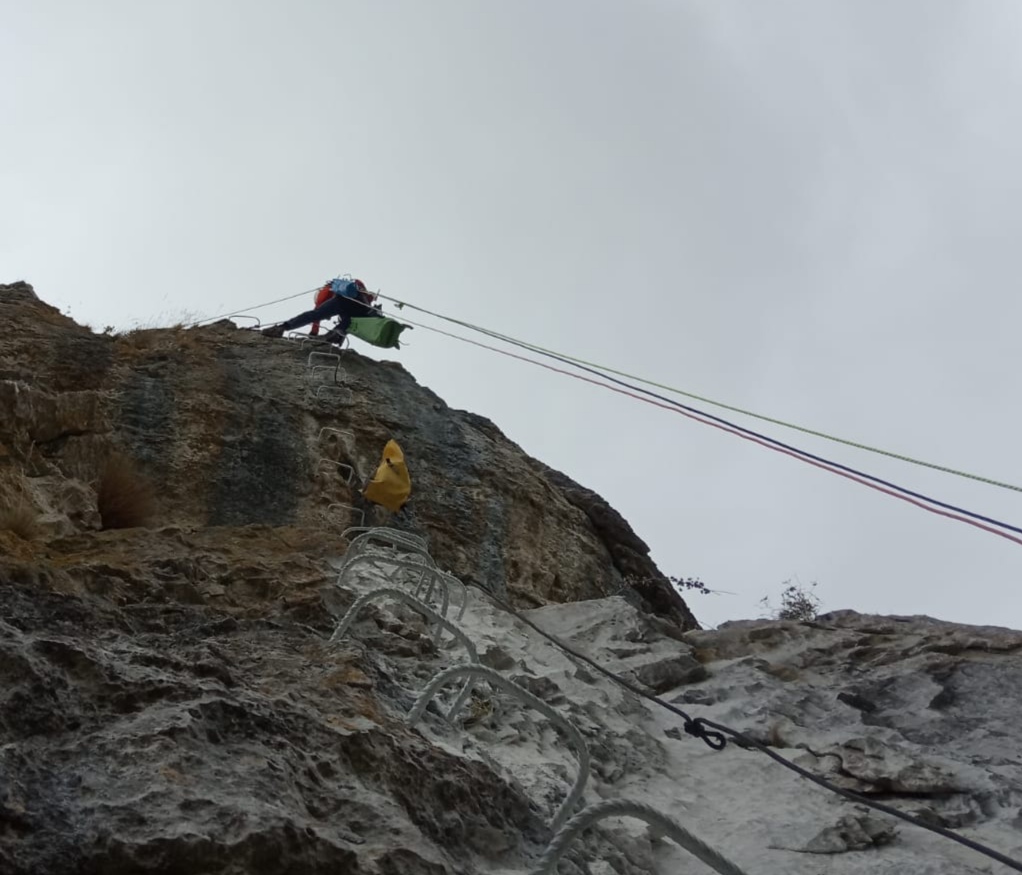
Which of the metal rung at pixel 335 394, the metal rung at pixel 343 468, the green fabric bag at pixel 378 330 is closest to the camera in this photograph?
the metal rung at pixel 343 468

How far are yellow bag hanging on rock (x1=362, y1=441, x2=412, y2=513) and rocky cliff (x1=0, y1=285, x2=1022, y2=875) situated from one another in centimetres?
27

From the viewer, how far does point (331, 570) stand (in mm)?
5527

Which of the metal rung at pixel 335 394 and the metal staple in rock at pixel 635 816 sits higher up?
the metal rung at pixel 335 394

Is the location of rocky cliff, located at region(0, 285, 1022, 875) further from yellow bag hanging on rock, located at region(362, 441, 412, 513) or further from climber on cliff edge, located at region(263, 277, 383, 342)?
climber on cliff edge, located at region(263, 277, 383, 342)

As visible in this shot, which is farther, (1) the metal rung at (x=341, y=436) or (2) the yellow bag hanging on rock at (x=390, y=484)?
(1) the metal rung at (x=341, y=436)

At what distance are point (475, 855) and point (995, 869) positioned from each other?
188cm

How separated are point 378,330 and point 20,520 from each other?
6455 mm

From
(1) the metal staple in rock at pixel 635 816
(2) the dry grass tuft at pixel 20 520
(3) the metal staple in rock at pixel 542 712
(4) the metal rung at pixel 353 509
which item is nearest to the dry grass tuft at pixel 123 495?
(2) the dry grass tuft at pixel 20 520

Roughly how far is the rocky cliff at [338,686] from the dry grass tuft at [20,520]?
0.03m

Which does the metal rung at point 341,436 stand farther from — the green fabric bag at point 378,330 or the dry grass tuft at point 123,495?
the green fabric bag at point 378,330

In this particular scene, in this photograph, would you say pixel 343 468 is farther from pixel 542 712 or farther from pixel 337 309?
pixel 542 712

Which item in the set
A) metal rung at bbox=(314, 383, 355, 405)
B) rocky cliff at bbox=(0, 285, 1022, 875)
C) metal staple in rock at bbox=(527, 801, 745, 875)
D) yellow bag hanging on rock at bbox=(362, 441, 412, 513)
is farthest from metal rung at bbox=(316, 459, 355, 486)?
metal staple in rock at bbox=(527, 801, 745, 875)

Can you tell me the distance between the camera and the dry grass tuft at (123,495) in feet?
22.7

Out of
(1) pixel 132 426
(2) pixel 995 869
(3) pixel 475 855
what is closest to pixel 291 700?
(3) pixel 475 855
